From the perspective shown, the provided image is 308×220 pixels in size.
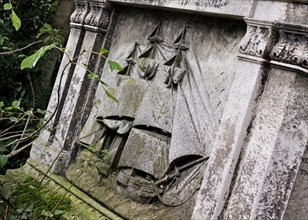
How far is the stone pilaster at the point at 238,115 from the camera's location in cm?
345

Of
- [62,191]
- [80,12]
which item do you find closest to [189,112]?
[62,191]

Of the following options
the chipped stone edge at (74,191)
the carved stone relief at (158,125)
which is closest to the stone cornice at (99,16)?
the carved stone relief at (158,125)

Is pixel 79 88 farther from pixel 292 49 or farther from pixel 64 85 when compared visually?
pixel 292 49

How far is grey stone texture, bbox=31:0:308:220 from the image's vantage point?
328 centimetres

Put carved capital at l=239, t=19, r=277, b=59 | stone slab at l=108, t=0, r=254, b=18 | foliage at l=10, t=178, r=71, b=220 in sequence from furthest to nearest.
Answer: foliage at l=10, t=178, r=71, b=220, stone slab at l=108, t=0, r=254, b=18, carved capital at l=239, t=19, r=277, b=59

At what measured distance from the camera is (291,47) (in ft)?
10.7

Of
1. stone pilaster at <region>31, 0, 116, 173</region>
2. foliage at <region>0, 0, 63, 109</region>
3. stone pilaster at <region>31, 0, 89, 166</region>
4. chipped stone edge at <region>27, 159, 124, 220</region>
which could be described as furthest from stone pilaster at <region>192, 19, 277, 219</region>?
foliage at <region>0, 0, 63, 109</region>

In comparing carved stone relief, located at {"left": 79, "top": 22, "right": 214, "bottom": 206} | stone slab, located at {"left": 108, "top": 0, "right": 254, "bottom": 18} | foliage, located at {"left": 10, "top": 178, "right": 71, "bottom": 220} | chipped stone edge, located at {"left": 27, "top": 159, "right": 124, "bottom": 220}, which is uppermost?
stone slab, located at {"left": 108, "top": 0, "right": 254, "bottom": 18}

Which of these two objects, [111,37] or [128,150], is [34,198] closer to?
[128,150]

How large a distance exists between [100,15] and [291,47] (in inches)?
99.9

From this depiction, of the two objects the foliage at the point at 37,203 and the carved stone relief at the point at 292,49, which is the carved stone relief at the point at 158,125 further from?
the carved stone relief at the point at 292,49

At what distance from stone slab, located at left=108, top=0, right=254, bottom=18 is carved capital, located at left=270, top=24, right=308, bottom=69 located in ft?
1.33

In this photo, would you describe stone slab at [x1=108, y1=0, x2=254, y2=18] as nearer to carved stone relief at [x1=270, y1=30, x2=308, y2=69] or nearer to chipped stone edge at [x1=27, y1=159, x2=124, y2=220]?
carved stone relief at [x1=270, y1=30, x2=308, y2=69]

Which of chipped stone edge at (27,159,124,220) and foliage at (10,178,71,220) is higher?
chipped stone edge at (27,159,124,220)
